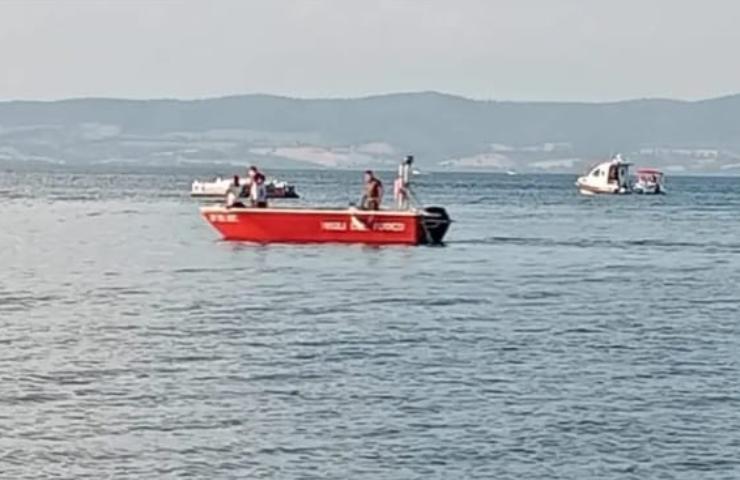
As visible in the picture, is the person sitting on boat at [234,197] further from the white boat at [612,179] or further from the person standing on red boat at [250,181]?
the white boat at [612,179]

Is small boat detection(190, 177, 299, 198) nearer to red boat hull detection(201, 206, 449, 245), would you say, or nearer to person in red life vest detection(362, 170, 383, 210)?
red boat hull detection(201, 206, 449, 245)

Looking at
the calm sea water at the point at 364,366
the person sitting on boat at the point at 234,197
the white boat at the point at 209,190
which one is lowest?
the calm sea water at the point at 364,366

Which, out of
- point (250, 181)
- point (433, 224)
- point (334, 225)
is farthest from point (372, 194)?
point (250, 181)

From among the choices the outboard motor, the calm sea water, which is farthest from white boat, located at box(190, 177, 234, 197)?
the calm sea water

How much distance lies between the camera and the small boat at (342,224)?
5391cm

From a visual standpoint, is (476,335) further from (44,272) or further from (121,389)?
(44,272)

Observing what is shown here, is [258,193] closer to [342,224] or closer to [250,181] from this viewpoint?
[250,181]

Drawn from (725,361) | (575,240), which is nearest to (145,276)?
(725,361)

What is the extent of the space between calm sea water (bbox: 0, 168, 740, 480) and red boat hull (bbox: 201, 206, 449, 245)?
2.21ft

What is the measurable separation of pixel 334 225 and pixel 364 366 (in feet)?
87.0

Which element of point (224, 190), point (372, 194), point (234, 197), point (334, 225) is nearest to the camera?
point (372, 194)

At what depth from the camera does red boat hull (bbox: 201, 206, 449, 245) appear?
177ft

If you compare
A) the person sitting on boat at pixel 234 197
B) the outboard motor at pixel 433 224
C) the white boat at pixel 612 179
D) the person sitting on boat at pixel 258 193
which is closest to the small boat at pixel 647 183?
the white boat at pixel 612 179

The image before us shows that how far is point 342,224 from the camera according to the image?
54125 mm
